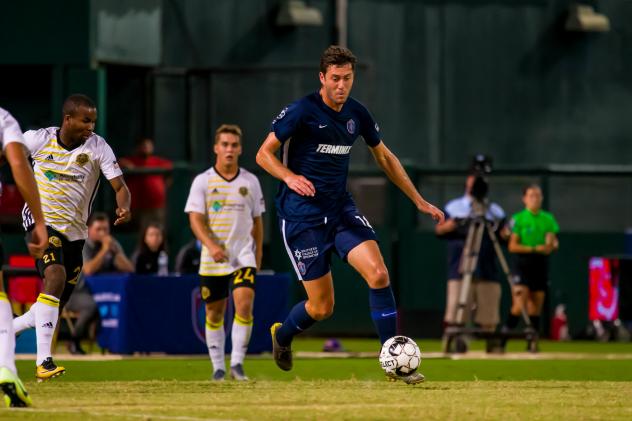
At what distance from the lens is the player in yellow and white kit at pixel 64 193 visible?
12453 millimetres

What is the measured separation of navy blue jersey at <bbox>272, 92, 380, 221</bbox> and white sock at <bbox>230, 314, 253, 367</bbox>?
2691 mm

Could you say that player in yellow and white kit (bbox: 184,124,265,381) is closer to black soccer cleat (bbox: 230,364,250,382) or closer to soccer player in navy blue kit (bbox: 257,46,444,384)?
black soccer cleat (bbox: 230,364,250,382)

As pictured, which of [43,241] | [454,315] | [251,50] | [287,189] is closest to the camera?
[43,241]

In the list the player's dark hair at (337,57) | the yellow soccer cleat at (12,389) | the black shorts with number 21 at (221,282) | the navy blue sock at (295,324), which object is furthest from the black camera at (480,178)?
the yellow soccer cleat at (12,389)

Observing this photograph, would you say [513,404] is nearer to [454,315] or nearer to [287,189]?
[287,189]

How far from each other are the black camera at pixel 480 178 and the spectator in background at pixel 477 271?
169 mm

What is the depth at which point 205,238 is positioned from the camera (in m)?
14.3

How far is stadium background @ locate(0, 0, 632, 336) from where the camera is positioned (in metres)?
23.3

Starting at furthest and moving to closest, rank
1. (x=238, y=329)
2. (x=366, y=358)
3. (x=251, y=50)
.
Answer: (x=251, y=50), (x=366, y=358), (x=238, y=329)

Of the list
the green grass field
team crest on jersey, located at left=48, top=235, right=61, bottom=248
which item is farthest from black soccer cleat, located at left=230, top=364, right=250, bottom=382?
team crest on jersey, located at left=48, top=235, right=61, bottom=248

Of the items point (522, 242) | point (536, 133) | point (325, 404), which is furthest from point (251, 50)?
point (325, 404)

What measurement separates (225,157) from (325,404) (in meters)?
4.91

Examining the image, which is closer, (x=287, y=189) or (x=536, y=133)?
(x=287, y=189)

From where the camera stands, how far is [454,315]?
771 inches
